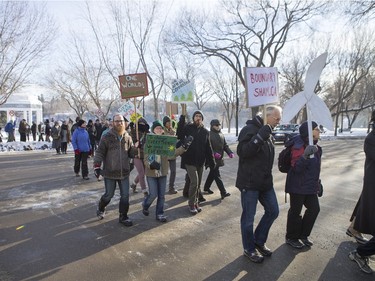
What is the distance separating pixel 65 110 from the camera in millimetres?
85125

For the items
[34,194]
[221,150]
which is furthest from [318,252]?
[34,194]

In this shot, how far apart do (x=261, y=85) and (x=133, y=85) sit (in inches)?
122

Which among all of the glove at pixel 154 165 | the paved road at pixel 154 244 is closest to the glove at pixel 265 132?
the paved road at pixel 154 244

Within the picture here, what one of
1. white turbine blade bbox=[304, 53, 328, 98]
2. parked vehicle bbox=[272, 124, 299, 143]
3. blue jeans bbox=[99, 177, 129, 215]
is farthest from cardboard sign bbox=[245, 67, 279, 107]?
parked vehicle bbox=[272, 124, 299, 143]

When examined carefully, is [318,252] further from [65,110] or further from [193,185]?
[65,110]

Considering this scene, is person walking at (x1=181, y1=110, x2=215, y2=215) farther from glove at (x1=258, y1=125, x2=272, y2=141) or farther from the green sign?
glove at (x1=258, y1=125, x2=272, y2=141)

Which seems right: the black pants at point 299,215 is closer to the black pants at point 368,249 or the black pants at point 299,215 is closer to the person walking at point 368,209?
the person walking at point 368,209

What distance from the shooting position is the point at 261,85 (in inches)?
186

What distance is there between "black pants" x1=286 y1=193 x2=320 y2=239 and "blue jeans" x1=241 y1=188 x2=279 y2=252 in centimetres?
44

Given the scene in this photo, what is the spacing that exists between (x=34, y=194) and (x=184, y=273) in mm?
5772

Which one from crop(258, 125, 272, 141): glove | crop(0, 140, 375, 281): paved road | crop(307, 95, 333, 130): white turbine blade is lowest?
crop(0, 140, 375, 281): paved road

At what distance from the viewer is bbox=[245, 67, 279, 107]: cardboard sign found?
463 centimetres

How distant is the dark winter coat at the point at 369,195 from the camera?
3.84 meters

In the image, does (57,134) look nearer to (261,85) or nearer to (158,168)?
(158,168)
